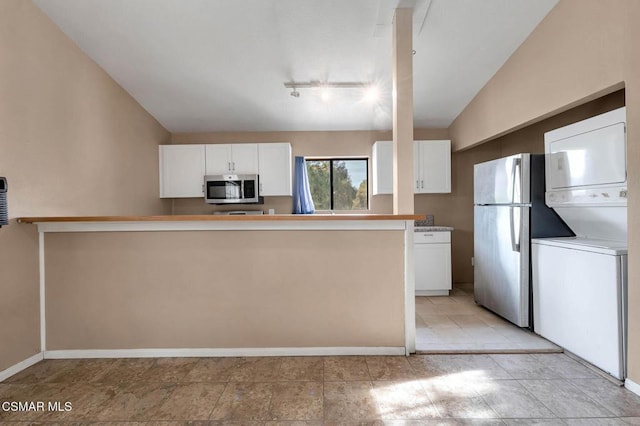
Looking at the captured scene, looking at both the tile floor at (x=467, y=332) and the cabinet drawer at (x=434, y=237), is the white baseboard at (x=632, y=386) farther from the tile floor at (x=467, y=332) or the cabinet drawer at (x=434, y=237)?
the cabinet drawer at (x=434, y=237)

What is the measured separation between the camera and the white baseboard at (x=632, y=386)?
1834 millimetres

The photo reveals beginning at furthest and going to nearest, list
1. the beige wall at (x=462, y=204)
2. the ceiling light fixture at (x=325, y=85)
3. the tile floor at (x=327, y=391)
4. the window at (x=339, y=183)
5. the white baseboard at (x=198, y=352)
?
1. the window at (x=339, y=183)
2. the beige wall at (x=462, y=204)
3. the ceiling light fixture at (x=325, y=85)
4. the white baseboard at (x=198, y=352)
5. the tile floor at (x=327, y=391)

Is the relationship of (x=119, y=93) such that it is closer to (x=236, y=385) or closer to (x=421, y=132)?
(x=236, y=385)

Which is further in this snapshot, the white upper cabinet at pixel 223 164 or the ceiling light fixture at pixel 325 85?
the white upper cabinet at pixel 223 164

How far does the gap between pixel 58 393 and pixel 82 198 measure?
5.36 feet

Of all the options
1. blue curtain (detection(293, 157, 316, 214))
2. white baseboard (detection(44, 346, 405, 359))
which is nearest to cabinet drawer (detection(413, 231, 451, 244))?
blue curtain (detection(293, 157, 316, 214))

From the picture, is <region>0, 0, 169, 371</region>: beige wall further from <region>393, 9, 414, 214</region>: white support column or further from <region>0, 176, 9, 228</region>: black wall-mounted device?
<region>393, 9, 414, 214</region>: white support column

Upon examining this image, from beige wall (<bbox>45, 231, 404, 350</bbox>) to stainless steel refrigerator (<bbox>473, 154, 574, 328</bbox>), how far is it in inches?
46.7

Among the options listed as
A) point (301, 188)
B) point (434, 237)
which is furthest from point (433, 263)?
point (301, 188)

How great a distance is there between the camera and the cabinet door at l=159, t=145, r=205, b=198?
430 centimetres

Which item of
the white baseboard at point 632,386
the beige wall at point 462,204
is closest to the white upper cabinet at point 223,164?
the beige wall at point 462,204

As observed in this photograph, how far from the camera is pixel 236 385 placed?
1.98 m

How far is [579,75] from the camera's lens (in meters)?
2.34

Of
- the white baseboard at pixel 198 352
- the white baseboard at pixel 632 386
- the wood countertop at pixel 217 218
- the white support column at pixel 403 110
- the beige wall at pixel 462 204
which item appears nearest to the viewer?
the white baseboard at pixel 632 386
